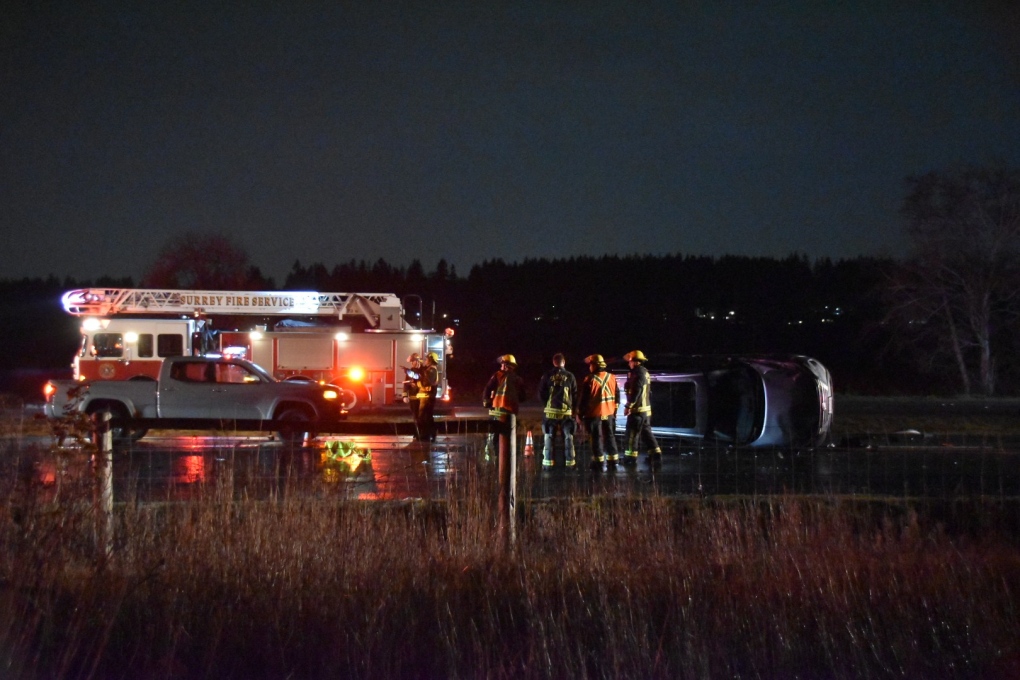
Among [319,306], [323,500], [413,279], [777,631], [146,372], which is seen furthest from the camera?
[413,279]

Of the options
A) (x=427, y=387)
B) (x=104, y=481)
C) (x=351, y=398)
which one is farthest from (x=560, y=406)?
(x=351, y=398)

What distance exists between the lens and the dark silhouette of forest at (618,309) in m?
67.6

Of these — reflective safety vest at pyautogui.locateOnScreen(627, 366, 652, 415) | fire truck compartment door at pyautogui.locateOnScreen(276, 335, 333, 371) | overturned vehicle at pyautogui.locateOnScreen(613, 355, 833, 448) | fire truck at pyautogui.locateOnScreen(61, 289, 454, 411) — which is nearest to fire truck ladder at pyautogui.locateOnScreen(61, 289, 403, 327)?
fire truck at pyautogui.locateOnScreen(61, 289, 454, 411)

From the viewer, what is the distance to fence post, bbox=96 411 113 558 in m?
6.33

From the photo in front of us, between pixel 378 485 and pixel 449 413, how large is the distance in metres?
18.2

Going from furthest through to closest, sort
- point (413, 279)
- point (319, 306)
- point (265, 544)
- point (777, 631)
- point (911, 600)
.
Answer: point (413, 279), point (319, 306), point (265, 544), point (911, 600), point (777, 631)

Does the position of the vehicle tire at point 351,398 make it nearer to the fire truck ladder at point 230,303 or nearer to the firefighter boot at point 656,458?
the fire truck ladder at point 230,303

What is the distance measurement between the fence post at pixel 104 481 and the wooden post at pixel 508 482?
8.42 ft

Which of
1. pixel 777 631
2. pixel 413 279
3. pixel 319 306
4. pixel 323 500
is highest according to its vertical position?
pixel 413 279

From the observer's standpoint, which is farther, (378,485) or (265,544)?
(378,485)

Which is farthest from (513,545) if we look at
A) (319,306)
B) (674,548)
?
(319,306)

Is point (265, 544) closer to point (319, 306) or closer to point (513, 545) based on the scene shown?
point (513, 545)

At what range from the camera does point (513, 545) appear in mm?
6582

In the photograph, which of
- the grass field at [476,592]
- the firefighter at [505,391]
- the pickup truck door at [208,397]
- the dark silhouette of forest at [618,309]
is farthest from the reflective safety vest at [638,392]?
the dark silhouette of forest at [618,309]
